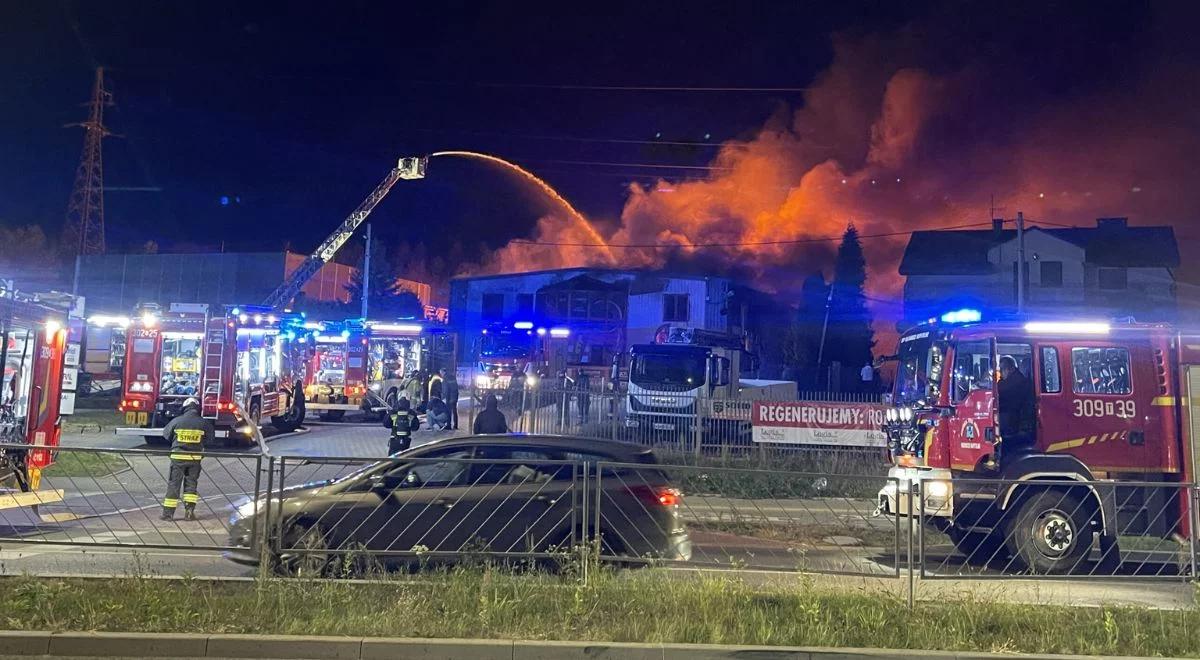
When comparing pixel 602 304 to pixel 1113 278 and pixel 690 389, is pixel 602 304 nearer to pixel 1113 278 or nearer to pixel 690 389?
pixel 690 389

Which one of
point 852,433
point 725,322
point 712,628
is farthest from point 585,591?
point 725,322

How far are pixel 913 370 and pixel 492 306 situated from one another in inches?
1396

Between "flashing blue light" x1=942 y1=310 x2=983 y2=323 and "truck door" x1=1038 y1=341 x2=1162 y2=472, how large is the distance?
0.83 m

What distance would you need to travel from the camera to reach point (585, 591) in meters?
6.21

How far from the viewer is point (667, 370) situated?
2139cm

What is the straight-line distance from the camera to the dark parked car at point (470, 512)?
7111 mm

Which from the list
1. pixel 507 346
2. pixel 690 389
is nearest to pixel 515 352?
pixel 507 346

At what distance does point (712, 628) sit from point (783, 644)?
0.48 meters

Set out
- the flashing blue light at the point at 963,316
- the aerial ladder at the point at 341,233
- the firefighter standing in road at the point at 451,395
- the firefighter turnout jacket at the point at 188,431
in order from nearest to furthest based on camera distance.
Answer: the flashing blue light at the point at 963,316
the firefighter turnout jacket at the point at 188,431
the firefighter standing in road at the point at 451,395
the aerial ladder at the point at 341,233

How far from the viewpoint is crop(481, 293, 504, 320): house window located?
44.2 metres

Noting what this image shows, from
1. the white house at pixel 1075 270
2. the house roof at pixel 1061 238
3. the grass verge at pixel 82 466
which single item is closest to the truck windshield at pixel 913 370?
the grass verge at pixel 82 466

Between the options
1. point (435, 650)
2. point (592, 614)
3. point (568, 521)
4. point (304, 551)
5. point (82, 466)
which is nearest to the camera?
point (435, 650)

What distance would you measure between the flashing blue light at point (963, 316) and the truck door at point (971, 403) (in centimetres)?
44

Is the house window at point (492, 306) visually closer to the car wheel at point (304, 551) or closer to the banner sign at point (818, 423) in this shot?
the banner sign at point (818, 423)
